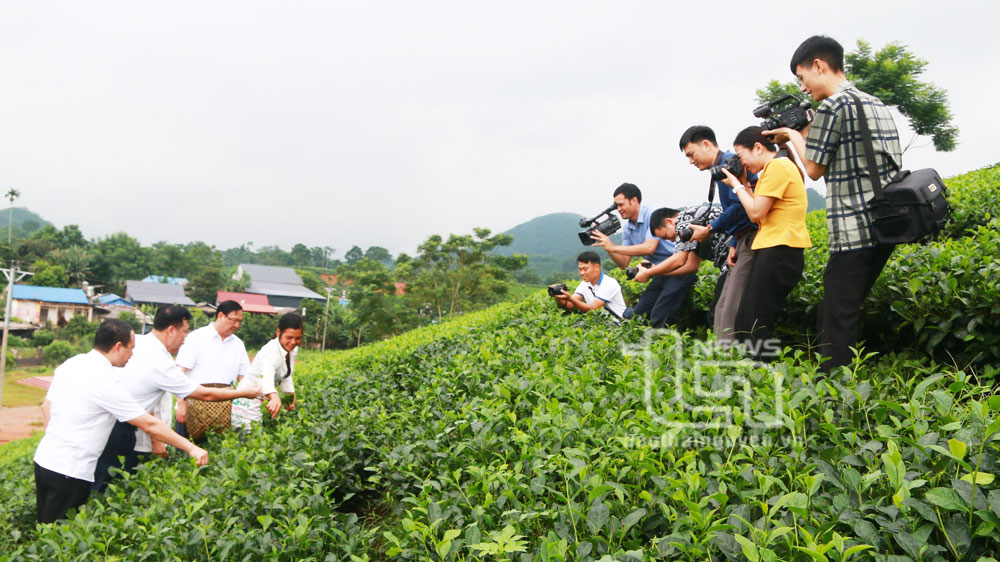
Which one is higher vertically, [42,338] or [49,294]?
[49,294]

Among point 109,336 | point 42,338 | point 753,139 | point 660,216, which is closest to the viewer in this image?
point 753,139

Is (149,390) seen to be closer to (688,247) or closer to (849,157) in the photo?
(688,247)

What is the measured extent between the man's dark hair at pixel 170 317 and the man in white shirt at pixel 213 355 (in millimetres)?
175

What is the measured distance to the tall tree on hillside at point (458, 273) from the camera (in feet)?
105

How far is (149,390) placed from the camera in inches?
183

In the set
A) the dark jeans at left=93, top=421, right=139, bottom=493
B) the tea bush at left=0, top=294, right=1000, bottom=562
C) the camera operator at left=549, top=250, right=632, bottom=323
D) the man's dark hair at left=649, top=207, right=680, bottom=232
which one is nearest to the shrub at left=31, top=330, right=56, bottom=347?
the dark jeans at left=93, top=421, right=139, bottom=493

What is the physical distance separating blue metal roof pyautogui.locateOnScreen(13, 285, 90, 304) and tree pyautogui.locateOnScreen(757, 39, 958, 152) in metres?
61.0

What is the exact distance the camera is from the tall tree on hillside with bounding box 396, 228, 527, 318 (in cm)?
3206

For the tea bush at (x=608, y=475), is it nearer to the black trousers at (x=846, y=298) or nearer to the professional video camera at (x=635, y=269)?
the black trousers at (x=846, y=298)

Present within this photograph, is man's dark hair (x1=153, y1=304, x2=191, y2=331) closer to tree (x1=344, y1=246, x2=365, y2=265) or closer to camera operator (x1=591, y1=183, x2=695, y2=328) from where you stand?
camera operator (x1=591, y1=183, x2=695, y2=328)

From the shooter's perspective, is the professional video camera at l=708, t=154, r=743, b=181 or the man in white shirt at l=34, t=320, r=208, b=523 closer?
the professional video camera at l=708, t=154, r=743, b=181

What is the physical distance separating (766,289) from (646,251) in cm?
161

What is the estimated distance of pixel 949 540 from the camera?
135cm

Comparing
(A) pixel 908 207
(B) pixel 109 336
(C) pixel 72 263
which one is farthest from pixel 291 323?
(C) pixel 72 263
